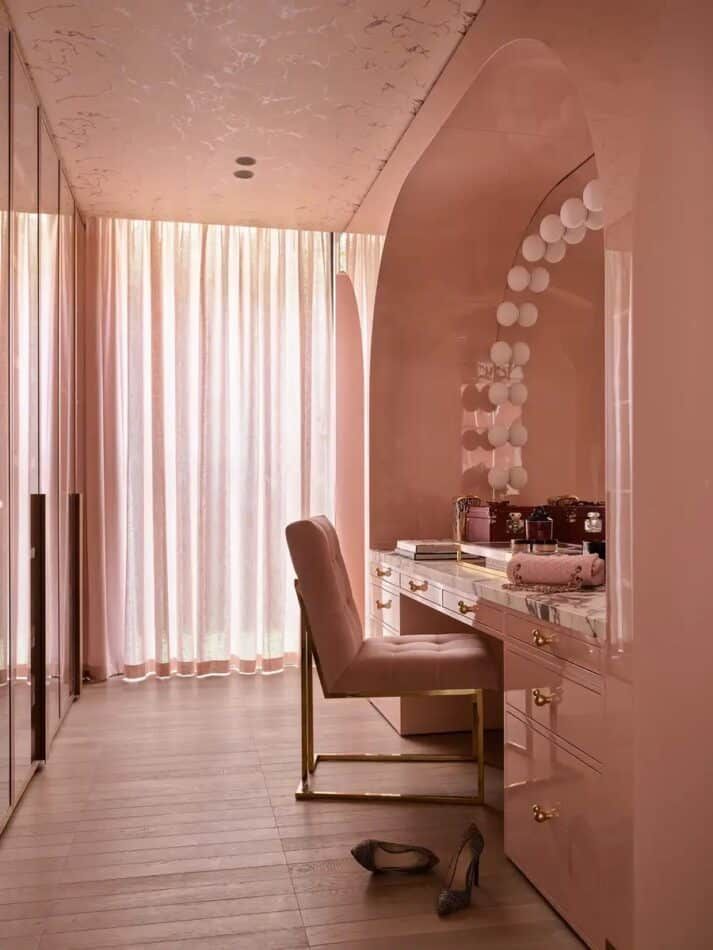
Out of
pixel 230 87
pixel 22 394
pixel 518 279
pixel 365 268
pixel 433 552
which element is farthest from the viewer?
pixel 365 268

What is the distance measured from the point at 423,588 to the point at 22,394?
153 centimetres

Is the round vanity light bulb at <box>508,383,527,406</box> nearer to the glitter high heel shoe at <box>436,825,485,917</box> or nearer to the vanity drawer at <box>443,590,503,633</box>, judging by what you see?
the vanity drawer at <box>443,590,503,633</box>

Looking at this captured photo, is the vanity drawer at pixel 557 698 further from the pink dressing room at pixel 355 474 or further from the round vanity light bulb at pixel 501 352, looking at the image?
the round vanity light bulb at pixel 501 352

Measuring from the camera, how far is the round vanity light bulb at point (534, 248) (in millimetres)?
3555

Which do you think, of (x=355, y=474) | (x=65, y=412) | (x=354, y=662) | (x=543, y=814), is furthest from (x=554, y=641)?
(x=355, y=474)

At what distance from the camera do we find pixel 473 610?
8.63 ft

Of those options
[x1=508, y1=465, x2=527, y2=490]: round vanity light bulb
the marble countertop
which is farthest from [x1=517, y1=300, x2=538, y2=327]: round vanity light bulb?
the marble countertop

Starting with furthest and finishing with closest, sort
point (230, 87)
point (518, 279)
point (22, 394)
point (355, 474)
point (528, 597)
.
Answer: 1. point (355, 474)
2. point (518, 279)
3. point (230, 87)
4. point (22, 394)
5. point (528, 597)

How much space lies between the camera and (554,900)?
2.04 m

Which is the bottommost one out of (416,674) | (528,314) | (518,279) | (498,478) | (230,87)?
(416,674)

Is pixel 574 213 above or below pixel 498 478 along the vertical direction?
above

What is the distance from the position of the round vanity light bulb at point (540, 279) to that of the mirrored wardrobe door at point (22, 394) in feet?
6.56

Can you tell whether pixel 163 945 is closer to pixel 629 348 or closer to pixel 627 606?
pixel 627 606

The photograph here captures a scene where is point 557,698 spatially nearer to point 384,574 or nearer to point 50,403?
point 384,574
